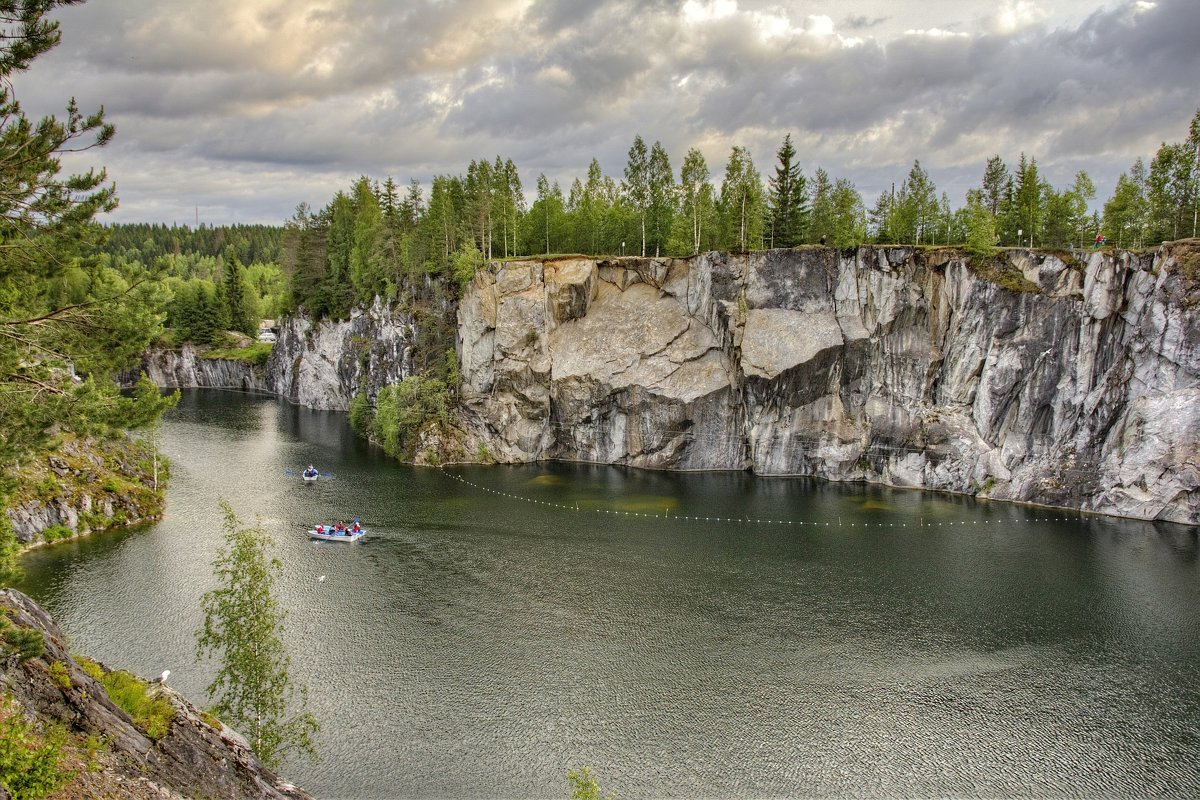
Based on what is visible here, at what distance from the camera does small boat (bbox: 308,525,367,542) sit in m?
42.6

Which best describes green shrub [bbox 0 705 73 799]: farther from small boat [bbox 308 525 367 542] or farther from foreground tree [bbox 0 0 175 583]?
small boat [bbox 308 525 367 542]

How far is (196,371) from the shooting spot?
113m

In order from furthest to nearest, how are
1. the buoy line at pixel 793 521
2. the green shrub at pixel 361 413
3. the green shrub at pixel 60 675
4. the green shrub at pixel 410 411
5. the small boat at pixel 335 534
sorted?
the green shrub at pixel 361 413
the green shrub at pixel 410 411
the buoy line at pixel 793 521
the small boat at pixel 335 534
the green shrub at pixel 60 675

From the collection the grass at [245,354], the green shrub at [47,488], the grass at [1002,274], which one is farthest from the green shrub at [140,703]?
the grass at [245,354]

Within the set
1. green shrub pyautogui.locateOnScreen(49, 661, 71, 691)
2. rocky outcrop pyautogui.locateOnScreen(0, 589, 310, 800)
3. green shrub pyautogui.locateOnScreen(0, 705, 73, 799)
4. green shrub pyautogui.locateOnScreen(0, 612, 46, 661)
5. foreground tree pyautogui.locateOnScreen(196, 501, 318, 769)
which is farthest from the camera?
foreground tree pyautogui.locateOnScreen(196, 501, 318, 769)

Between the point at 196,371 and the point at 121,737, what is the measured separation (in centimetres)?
11434

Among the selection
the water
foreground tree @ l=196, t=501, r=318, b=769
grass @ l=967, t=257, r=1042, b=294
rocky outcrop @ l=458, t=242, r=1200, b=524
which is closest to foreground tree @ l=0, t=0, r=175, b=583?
foreground tree @ l=196, t=501, r=318, b=769

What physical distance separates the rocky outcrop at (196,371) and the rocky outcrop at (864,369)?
59.4 m

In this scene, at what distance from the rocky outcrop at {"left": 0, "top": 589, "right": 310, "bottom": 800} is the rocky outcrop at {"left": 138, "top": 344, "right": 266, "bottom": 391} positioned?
104297mm

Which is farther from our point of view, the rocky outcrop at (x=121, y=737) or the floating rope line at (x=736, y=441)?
the floating rope line at (x=736, y=441)

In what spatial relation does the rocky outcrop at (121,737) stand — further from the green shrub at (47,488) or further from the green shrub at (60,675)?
the green shrub at (47,488)

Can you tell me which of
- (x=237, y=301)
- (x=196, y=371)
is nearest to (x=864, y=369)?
(x=196, y=371)

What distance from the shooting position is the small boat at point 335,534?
1676 inches

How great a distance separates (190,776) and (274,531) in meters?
32.7
